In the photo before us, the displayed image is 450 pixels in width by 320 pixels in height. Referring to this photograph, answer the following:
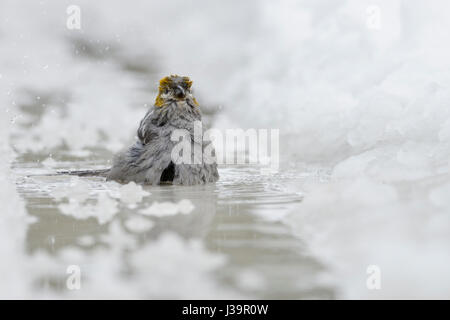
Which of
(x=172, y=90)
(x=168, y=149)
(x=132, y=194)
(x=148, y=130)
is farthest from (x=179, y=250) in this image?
(x=172, y=90)

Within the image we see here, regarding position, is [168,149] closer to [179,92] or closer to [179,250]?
[179,92]

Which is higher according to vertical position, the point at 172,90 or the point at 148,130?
the point at 172,90

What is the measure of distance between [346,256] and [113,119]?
830 cm

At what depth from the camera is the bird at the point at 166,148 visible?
178 inches

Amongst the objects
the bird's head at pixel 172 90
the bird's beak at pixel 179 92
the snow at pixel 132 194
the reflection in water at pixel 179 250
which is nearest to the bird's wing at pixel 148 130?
the bird's head at pixel 172 90

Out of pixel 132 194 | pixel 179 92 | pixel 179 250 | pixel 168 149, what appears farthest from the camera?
pixel 179 92

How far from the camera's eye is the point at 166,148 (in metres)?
4.62

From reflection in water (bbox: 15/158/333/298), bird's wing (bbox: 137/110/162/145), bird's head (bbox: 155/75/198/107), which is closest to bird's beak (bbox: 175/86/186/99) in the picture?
bird's head (bbox: 155/75/198/107)

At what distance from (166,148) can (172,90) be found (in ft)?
1.93

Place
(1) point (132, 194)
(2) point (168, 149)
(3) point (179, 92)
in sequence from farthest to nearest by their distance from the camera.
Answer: (3) point (179, 92) → (2) point (168, 149) → (1) point (132, 194)

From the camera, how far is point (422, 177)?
334 centimetres

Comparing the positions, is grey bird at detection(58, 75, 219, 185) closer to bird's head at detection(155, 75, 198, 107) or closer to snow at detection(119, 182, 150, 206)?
bird's head at detection(155, 75, 198, 107)

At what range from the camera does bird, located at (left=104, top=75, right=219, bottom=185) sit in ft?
14.9

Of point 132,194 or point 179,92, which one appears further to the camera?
point 179,92
